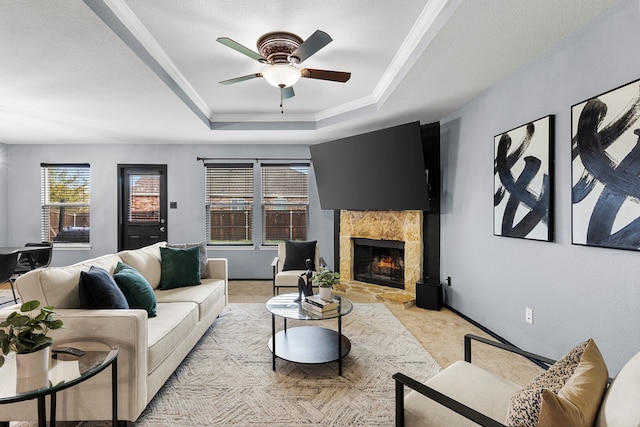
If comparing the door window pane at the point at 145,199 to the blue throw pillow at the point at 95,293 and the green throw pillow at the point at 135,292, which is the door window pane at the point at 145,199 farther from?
the blue throw pillow at the point at 95,293

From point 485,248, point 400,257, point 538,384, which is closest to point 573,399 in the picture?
point 538,384

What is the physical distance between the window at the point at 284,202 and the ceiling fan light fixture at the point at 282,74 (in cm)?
285

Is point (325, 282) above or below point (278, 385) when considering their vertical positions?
above

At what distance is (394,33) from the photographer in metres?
2.37

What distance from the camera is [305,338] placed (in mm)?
2729

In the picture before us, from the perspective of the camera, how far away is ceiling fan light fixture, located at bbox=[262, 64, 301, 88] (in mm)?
2354

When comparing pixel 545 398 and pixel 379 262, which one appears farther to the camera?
pixel 379 262

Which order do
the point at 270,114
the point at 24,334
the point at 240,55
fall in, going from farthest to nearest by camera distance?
the point at 270,114 → the point at 240,55 → the point at 24,334

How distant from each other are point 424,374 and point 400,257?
2.40 m

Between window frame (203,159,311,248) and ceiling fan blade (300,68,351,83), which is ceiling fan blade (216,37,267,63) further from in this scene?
window frame (203,159,311,248)

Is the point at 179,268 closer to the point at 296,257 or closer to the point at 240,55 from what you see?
the point at 296,257

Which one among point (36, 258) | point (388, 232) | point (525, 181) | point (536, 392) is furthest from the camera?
point (388, 232)

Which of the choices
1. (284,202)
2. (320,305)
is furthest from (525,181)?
(284,202)

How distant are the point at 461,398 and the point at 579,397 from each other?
0.51 metres
